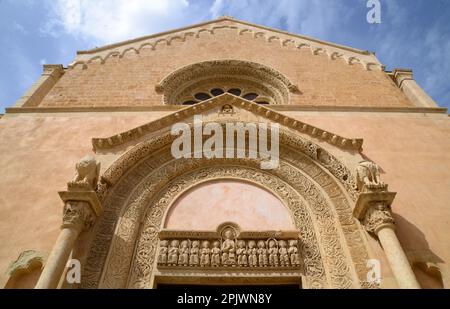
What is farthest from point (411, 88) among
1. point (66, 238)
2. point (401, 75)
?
point (66, 238)

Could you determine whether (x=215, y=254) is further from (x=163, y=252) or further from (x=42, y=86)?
(x=42, y=86)

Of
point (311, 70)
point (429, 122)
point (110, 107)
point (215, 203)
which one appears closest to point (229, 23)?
point (311, 70)

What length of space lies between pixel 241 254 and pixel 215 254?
0.42m

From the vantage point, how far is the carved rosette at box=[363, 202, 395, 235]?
5.41 meters

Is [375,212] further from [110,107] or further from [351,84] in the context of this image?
[110,107]

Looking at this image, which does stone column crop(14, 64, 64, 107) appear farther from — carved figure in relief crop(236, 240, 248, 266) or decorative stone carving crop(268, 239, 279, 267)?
decorative stone carving crop(268, 239, 279, 267)

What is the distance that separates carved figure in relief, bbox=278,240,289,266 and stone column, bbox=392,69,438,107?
227 inches

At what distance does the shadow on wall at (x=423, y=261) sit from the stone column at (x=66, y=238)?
504 centimetres

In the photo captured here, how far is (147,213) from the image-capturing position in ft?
21.2

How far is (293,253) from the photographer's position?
18.8ft

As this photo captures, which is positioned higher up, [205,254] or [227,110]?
[227,110]

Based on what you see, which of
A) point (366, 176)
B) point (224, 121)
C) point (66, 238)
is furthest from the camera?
point (224, 121)

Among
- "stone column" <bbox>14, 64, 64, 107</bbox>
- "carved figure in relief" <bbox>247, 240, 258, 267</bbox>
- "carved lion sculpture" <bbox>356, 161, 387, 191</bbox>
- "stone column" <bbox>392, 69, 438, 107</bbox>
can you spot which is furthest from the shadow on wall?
"stone column" <bbox>14, 64, 64, 107</bbox>

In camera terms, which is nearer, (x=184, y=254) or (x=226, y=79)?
(x=184, y=254)
